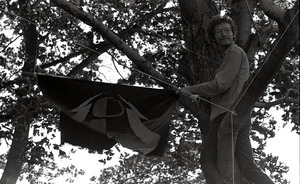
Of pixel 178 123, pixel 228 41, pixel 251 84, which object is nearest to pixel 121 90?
pixel 228 41

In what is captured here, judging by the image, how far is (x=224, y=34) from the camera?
163 inches

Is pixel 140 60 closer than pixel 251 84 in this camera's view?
No

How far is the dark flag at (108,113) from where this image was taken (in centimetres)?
413

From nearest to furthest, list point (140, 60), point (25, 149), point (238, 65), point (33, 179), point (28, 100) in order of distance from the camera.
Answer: point (238, 65)
point (140, 60)
point (28, 100)
point (25, 149)
point (33, 179)

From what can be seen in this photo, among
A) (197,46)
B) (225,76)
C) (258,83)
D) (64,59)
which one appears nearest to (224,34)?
(225,76)

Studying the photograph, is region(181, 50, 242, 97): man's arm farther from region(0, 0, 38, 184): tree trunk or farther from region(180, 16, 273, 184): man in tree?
region(0, 0, 38, 184): tree trunk

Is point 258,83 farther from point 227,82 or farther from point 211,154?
point 211,154

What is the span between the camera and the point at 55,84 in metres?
4.23

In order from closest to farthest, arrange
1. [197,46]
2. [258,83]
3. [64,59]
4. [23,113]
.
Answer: [258,83], [197,46], [23,113], [64,59]

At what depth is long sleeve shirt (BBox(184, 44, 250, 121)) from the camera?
375 cm

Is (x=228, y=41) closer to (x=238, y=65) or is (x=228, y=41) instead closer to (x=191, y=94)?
(x=238, y=65)

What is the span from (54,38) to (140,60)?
5565mm

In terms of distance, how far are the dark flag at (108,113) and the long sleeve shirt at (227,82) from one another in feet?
1.79

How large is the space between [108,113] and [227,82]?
1.27m
